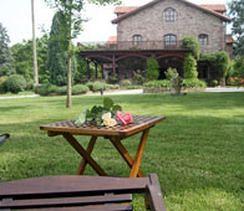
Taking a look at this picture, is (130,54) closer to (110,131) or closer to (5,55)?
(5,55)

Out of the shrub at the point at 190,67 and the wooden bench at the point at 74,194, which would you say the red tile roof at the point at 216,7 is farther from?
the wooden bench at the point at 74,194

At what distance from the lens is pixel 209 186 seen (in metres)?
4.31

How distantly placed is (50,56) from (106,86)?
6.96 meters

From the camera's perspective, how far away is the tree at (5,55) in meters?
43.8

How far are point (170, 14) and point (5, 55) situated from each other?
20.8 meters

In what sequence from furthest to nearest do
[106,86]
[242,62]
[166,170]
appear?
[106,86] < [242,62] < [166,170]

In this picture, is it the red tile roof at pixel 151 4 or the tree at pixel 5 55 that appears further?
the tree at pixel 5 55

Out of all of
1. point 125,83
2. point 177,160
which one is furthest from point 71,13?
point 125,83

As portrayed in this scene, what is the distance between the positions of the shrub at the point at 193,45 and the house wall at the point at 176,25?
2.44 metres

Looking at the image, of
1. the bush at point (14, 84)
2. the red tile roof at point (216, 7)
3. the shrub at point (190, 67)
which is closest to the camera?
the bush at point (14, 84)

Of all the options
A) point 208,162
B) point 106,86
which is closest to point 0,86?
point 106,86

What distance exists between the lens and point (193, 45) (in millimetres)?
35375

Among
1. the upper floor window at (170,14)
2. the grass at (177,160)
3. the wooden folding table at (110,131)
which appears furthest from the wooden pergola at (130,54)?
the wooden folding table at (110,131)

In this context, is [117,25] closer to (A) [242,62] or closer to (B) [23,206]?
(A) [242,62]
